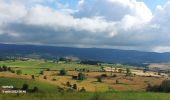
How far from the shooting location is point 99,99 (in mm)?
69188

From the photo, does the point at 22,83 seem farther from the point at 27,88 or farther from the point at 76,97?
the point at 76,97

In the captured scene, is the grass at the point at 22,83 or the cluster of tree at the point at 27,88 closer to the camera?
the cluster of tree at the point at 27,88

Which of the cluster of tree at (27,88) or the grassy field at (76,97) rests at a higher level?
the grassy field at (76,97)

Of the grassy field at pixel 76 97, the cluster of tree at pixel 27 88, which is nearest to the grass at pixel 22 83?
the cluster of tree at pixel 27 88

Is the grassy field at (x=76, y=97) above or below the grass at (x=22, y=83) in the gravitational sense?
above

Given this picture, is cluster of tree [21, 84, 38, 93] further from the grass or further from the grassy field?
the grassy field

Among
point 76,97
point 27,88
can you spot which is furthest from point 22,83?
point 76,97

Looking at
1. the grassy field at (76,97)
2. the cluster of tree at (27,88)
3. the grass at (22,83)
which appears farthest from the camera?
the grass at (22,83)

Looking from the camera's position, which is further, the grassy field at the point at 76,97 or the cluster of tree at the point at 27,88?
the cluster of tree at the point at 27,88

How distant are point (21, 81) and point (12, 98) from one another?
90288mm

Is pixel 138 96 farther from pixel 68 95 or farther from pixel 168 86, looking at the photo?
pixel 168 86

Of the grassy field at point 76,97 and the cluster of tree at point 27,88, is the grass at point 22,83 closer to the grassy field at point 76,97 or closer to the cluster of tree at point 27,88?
the cluster of tree at point 27,88

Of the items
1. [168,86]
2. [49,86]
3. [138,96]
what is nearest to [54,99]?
[138,96]

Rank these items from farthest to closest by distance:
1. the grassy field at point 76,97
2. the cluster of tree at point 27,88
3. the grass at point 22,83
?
1. the grass at point 22,83
2. the cluster of tree at point 27,88
3. the grassy field at point 76,97
